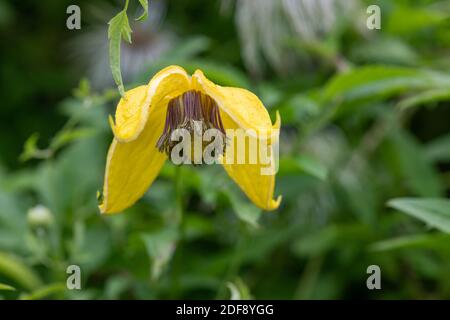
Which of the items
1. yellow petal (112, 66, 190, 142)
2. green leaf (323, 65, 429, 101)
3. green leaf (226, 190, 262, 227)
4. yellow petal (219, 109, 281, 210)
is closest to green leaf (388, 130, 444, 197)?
green leaf (323, 65, 429, 101)

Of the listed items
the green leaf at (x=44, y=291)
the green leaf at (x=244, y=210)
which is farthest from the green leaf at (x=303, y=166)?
the green leaf at (x=44, y=291)

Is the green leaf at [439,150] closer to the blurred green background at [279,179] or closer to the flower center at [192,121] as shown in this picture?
the blurred green background at [279,179]

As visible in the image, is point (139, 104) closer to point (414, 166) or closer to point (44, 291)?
point (44, 291)

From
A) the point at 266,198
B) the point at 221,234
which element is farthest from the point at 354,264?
the point at 266,198

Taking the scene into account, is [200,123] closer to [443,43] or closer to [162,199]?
[162,199]

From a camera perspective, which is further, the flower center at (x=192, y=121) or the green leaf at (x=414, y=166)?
the green leaf at (x=414, y=166)
